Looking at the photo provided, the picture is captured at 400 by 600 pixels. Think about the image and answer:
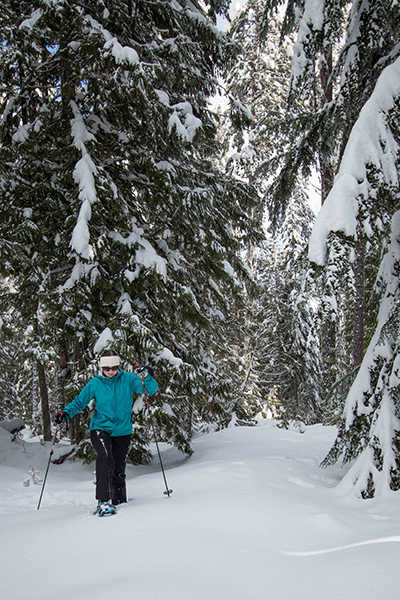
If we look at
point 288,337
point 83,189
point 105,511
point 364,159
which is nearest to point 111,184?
point 83,189

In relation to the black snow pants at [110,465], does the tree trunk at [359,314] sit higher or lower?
higher

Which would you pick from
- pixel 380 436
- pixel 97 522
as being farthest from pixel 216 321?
pixel 97 522

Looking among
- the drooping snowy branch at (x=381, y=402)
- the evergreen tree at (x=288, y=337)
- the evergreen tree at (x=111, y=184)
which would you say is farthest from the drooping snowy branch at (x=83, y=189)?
the evergreen tree at (x=288, y=337)

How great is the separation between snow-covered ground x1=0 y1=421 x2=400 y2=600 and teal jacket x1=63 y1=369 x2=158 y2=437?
0.87 meters

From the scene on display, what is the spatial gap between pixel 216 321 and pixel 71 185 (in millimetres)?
5311

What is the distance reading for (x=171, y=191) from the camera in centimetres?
738

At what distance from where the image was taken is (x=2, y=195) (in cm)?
734

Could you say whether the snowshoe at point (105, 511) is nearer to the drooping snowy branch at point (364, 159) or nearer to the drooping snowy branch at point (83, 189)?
the drooping snowy branch at point (364, 159)

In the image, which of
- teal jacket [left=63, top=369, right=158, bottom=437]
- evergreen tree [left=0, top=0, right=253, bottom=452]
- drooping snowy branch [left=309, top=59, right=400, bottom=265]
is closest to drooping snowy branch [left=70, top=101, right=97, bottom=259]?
evergreen tree [left=0, top=0, right=253, bottom=452]

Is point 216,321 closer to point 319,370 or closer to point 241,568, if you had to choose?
point 241,568

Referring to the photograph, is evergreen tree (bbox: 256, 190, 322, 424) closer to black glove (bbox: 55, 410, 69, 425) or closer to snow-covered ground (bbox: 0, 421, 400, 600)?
snow-covered ground (bbox: 0, 421, 400, 600)

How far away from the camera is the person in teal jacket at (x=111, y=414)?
4.84 metres

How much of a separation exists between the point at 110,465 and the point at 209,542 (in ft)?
6.47

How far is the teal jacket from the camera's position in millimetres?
4984
